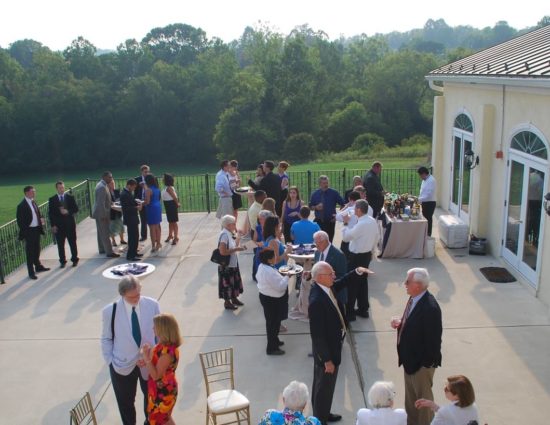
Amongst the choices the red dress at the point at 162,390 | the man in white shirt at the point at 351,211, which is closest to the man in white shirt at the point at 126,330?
the red dress at the point at 162,390

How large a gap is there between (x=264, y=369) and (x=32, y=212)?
5.90 m

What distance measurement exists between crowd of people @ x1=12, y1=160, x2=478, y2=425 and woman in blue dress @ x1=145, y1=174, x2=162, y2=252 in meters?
0.02

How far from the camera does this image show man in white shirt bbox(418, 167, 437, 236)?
12039 mm

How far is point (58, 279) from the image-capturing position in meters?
11.1

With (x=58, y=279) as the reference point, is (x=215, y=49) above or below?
above

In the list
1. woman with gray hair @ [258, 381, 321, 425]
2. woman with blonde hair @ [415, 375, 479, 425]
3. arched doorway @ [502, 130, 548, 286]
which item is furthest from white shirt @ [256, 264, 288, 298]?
arched doorway @ [502, 130, 548, 286]

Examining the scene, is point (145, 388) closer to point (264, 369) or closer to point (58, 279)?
point (264, 369)

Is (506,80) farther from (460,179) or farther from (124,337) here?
(124,337)

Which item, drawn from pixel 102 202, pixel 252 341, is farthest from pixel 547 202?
pixel 102 202

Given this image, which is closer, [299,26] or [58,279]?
[58,279]

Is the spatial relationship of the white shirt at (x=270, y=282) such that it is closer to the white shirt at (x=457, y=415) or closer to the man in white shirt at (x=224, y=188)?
the white shirt at (x=457, y=415)

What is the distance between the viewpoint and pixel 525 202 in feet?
32.9

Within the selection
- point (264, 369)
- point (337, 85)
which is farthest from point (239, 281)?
point (337, 85)

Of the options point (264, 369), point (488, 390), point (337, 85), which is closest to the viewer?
point (488, 390)
